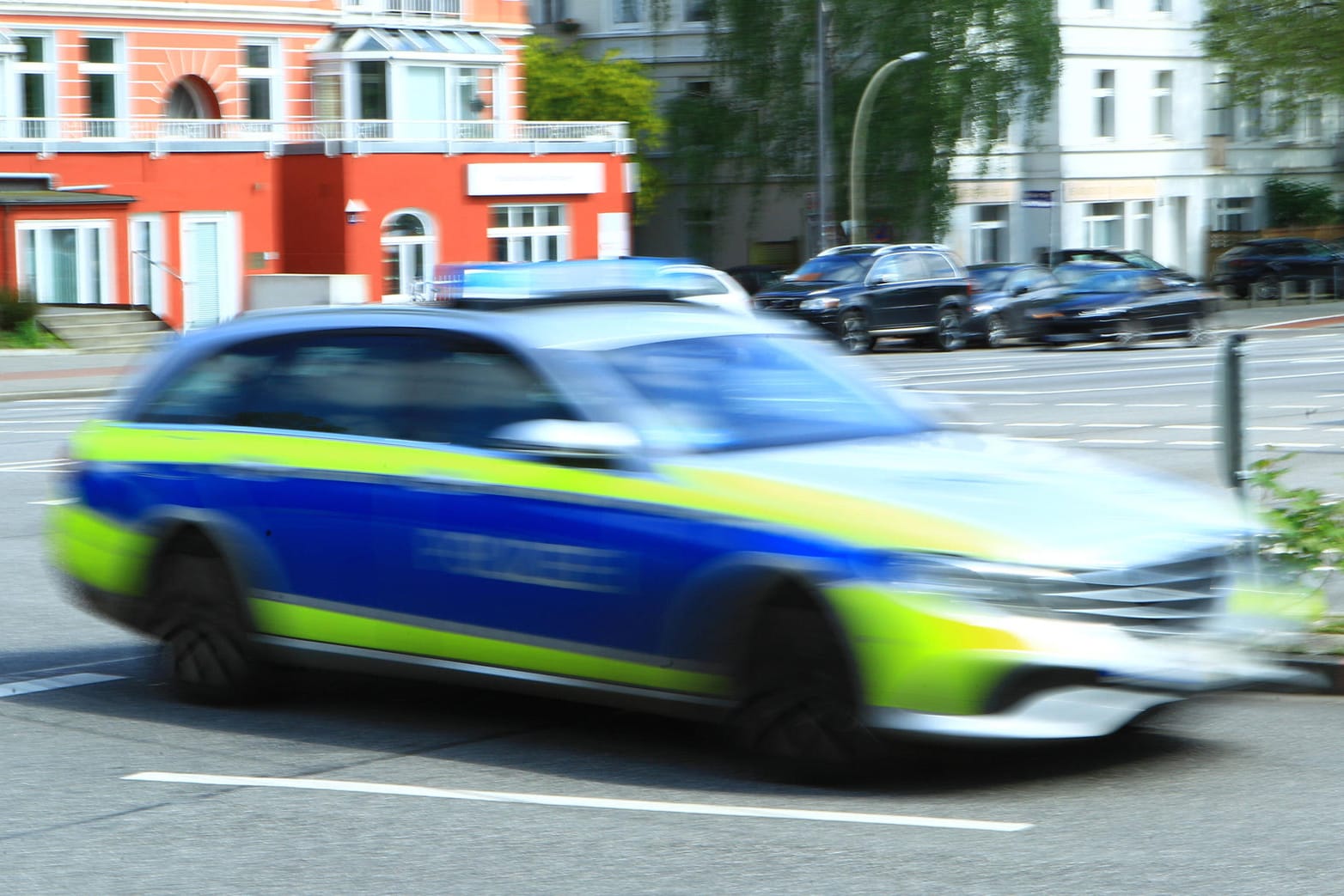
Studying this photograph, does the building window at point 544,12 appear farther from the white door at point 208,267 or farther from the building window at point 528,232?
the white door at point 208,267

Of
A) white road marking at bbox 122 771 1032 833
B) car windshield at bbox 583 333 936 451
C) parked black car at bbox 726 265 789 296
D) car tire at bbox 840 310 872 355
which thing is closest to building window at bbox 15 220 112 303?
parked black car at bbox 726 265 789 296

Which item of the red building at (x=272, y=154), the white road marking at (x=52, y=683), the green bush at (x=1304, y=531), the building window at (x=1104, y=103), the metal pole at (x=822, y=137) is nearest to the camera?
the white road marking at (x=52, y=683)

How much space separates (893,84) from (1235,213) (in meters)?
19.1

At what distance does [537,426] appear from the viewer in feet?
22.7

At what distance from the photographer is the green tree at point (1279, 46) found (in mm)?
48312

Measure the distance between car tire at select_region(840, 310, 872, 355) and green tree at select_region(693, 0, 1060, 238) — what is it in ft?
54.1

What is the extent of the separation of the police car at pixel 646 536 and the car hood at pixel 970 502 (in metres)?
0.01

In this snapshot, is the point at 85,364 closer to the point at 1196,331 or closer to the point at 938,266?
the point at 938,266

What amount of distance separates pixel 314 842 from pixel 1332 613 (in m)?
4.90

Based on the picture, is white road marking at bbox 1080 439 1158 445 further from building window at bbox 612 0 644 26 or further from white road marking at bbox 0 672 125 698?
building window at bbox 612 0 644 26

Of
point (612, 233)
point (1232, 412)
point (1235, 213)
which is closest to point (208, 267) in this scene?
point (612, 233)

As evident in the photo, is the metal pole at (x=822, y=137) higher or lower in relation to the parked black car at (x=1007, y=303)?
higher

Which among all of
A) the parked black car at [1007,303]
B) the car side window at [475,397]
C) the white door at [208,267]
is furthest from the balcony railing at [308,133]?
the car side window at [475,397]

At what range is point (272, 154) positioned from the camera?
46.2 meters
